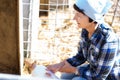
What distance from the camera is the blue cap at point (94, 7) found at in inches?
64.8

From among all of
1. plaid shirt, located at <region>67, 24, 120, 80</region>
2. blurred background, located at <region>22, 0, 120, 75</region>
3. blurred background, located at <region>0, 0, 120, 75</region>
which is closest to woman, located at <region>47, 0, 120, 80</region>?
plaid shirt, located at <region>67, 24, 120, 80</region>

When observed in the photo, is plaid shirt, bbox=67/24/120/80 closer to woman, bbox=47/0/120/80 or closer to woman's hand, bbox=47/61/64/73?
woman, bbox=47/0/120/80

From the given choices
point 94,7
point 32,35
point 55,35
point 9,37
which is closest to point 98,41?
point 94,7

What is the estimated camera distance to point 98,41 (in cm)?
171

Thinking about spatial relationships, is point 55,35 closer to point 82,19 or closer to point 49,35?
point 49,35

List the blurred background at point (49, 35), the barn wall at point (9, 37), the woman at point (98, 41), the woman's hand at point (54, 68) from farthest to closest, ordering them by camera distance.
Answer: the blurred background at point (49, 35), the woman's hand at point (54, 68), the woman at point (98, 41), the barn wall at point (9, 37)

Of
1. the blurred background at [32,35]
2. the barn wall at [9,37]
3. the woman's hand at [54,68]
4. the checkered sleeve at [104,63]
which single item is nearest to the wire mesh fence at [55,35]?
the blurred background at [32,35]

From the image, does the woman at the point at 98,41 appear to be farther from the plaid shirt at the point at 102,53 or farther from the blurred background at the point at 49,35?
the blurred background at the point at 49,35

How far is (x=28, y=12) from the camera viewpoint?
2.58 meters

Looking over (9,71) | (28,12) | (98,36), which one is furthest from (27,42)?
(98,36)

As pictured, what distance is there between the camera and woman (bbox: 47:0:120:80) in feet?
5.46

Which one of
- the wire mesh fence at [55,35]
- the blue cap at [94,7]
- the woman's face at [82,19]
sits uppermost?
the blue cap at [94,7]

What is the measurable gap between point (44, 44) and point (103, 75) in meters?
1.46

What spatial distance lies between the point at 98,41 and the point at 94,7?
21 cm
